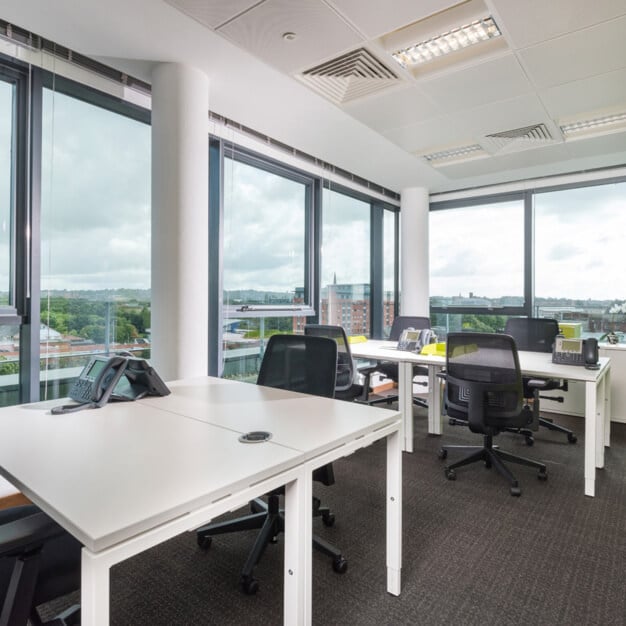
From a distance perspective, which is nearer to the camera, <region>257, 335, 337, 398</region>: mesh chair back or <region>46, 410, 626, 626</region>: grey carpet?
<region>46, 410, 626, 626</region>: grey carpet

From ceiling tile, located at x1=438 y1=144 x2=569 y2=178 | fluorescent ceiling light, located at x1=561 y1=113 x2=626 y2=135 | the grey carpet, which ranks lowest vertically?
the grey carpet

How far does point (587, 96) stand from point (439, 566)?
3.26 m

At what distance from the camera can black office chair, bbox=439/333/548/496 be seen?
2756mm

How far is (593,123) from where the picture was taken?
3746 millimetres

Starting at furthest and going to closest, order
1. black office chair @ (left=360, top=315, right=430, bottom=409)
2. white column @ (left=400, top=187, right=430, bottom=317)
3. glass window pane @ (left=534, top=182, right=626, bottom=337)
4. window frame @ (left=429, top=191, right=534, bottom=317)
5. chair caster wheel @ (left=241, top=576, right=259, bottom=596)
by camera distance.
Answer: white column @ (left=400, top=187, right=430, bottom=317) < window frame @ (left=429, top=191, right=534, bottom=317) < glass window pane @ (left=534, top=182, right=626, bottom=337) < black office chair @ (left=360, top=315, right=430, bottom=409) < chair caster wheel @ (left=241, top=576, right=259, bottom=596)

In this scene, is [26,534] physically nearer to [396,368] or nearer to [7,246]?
[7,246]

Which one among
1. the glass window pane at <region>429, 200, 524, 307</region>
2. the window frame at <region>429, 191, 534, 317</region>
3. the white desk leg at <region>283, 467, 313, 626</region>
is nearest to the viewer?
the white desk leg at <region>283, 467, 313, 626</region>

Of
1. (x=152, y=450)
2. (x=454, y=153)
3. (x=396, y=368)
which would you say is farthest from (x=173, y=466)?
(x=454, y=153)

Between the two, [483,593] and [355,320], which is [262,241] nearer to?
[355,320]

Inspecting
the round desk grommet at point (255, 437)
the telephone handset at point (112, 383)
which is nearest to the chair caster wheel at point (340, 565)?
the round desk grommet at point (255, 437)

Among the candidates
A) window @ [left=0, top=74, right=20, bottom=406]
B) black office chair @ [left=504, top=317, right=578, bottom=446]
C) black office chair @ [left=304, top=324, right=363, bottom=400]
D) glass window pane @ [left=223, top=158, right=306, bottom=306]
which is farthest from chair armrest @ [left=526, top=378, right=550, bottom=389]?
window @ [left=0, top=74, right=20, bottom=406]

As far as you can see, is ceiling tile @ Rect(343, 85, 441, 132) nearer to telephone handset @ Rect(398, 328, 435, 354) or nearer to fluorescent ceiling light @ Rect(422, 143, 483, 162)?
fluorescent ceiling light @ Rect(422, 143, 483, 162)

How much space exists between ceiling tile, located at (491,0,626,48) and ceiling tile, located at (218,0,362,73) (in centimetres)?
79

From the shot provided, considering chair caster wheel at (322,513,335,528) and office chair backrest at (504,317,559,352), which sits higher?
office chair backrest at (504,317,559,352)
